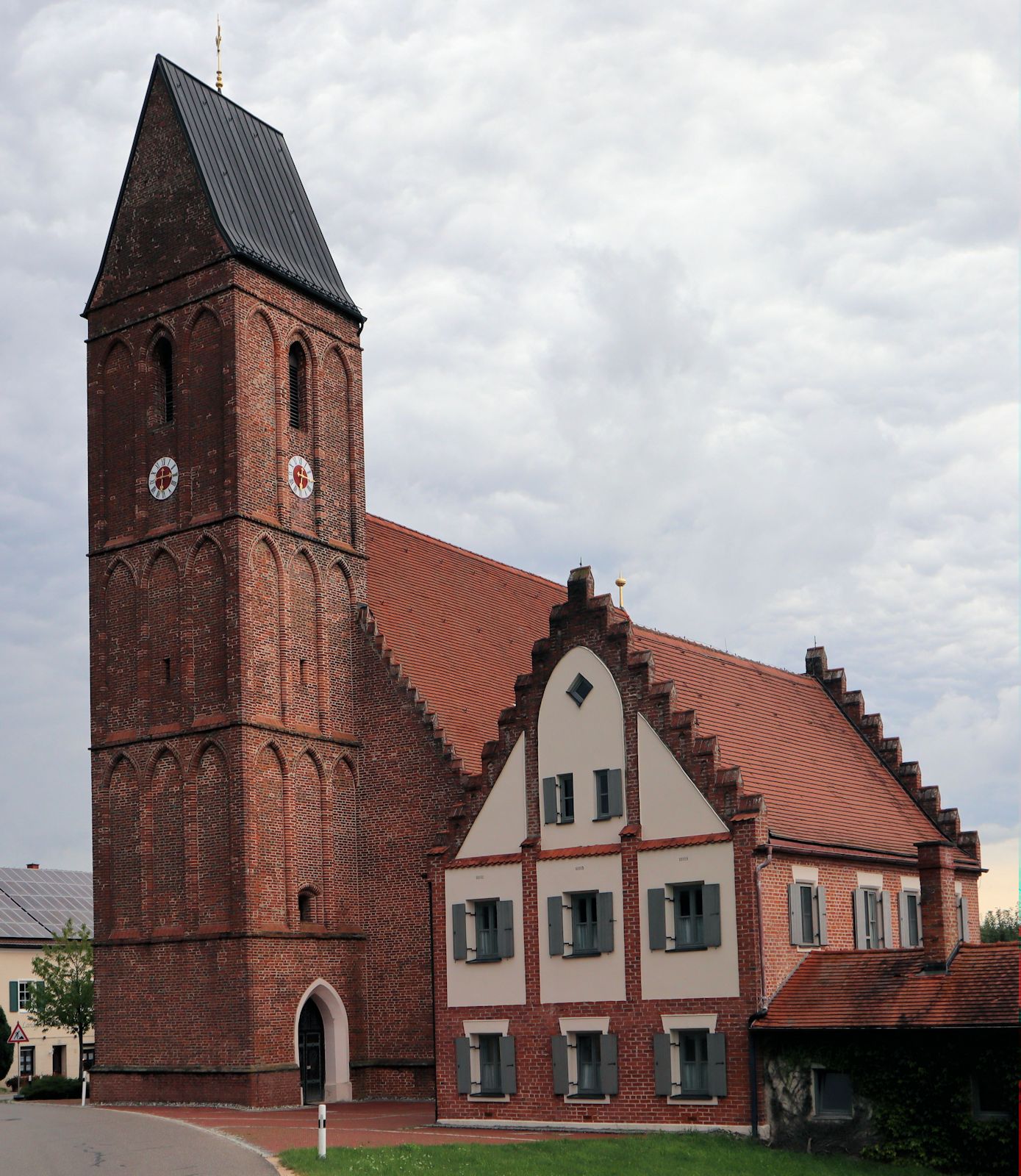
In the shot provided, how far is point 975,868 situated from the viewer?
4231 centimetres

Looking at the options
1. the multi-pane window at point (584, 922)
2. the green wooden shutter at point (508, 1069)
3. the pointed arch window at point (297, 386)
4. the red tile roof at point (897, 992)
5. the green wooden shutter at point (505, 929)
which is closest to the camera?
the red tile roof at point (897, 992)

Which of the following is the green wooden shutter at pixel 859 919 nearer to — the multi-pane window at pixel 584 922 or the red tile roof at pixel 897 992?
the red tile roof at pixel 897 992

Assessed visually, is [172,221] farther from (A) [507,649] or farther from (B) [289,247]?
(A) [507,649]

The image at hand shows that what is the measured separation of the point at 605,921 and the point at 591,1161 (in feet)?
24.5

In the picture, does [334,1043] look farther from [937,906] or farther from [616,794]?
[937,906]

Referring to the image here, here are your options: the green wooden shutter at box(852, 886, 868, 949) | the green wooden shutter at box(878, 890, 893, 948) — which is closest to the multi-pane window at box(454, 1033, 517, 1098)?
the green wooden shutter at box(852, 886, 868, 949)

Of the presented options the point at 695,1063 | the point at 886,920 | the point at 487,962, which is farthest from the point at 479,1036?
the point at 886,920

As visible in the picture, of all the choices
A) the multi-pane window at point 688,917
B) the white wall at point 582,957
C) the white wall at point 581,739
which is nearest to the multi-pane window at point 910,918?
the multi-pane window at point 688,917

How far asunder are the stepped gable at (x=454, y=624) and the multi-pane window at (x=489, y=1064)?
9.54 m

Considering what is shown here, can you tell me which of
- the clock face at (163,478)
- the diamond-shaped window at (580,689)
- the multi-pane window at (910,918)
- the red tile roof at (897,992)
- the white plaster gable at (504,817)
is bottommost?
the red tile roof at (897,992)

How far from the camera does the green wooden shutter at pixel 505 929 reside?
34.5 m

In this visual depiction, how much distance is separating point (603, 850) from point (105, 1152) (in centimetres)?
1135

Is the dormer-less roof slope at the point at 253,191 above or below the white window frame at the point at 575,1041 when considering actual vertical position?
above

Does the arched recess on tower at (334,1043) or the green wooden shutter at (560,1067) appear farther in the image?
the arched recess on tower at (334,1043)
